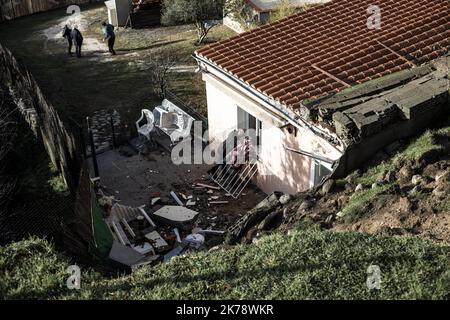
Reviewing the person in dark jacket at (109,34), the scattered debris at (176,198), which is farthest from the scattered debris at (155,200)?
the person in dark jacket at (109,34)

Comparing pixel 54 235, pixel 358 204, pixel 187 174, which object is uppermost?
pixel 358 204

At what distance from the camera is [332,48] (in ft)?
46.1

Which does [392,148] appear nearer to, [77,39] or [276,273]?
[276,273]

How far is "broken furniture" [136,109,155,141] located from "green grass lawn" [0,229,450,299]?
8.17m

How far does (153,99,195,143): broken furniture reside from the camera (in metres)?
16.8

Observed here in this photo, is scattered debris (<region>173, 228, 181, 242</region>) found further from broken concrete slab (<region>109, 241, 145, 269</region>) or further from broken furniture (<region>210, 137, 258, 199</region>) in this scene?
broken furniture (<region>210, 137, 258, 199</region>)

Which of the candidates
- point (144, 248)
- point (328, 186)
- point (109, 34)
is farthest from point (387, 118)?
point (109, 34)

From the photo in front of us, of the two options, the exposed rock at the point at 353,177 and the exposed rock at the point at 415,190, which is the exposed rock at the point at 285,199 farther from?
the exposed rock at the point at 415,190

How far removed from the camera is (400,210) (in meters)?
9.40

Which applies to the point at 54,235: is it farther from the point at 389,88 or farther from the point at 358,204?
the point at 389,88

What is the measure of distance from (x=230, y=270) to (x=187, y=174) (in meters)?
7.58

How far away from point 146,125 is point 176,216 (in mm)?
4261
